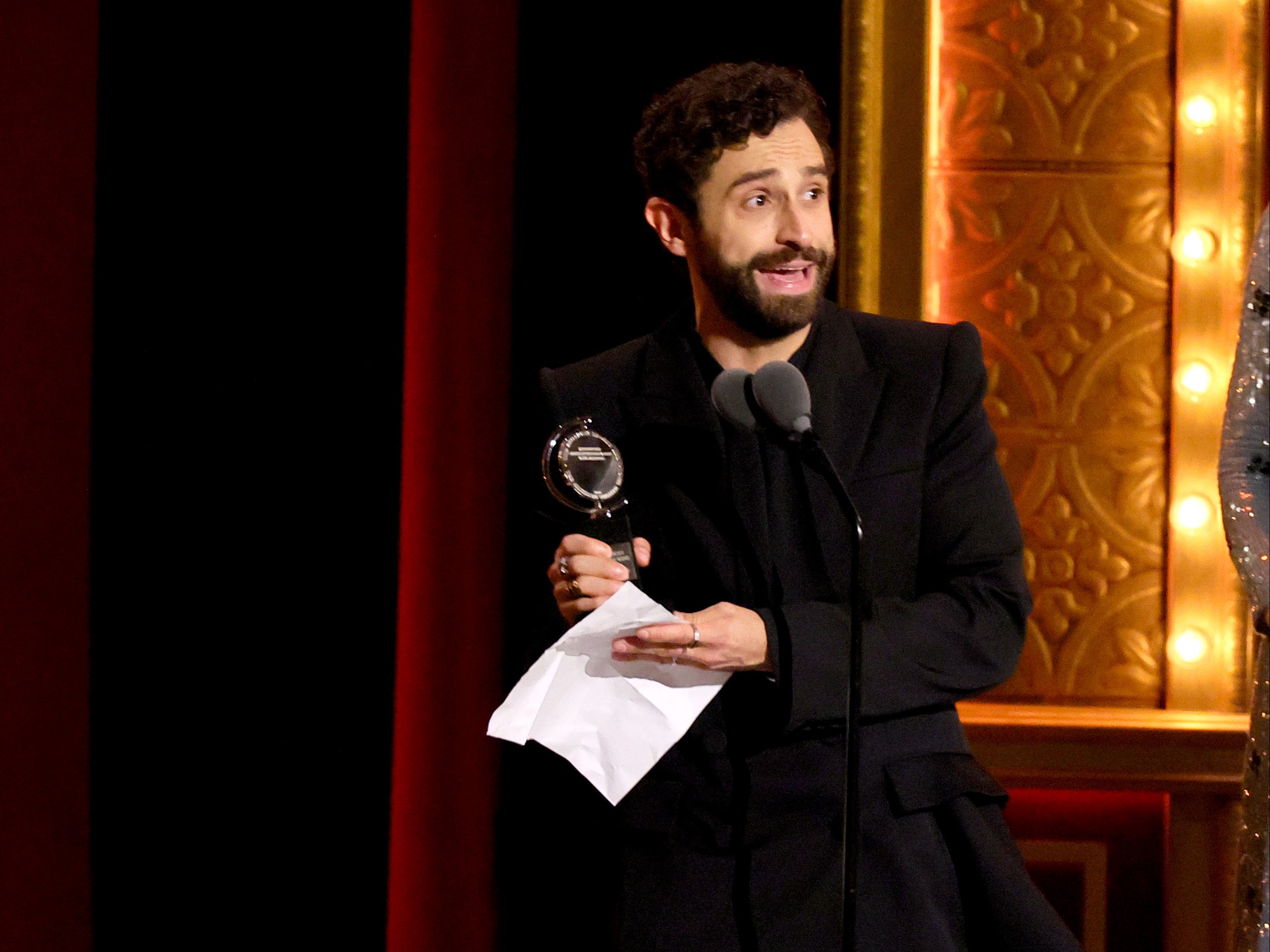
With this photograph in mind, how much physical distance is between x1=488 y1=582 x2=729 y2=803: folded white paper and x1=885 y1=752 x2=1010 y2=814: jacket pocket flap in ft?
0.76

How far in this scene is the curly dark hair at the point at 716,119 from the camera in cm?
155

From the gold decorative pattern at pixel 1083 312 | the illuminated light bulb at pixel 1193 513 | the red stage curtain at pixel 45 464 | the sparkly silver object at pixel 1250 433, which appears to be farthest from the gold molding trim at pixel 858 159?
the red stage curtain at pixel 45 464

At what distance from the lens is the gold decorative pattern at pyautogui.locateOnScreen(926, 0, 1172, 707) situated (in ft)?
8.21

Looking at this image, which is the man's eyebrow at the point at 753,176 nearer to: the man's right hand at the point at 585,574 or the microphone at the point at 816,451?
the microphone at the point at 816,451

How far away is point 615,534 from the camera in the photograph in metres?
1.28

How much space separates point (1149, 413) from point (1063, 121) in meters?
0.64

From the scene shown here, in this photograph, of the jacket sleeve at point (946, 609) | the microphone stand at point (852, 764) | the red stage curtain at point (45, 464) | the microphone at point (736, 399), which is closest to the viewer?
the microphone stand at point (852, 764)

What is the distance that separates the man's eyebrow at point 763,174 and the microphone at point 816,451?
430 mm

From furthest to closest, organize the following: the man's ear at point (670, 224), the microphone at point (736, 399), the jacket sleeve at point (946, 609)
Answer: the man's ear at point (670, 224), the jacket sleeve at point (946, 609), the microphone at point (736, 399)

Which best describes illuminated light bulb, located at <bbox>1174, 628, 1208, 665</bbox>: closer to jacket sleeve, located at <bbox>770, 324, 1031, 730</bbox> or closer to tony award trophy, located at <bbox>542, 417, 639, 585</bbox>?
jacket sleeve, located at <bbox>770, 324, 1031, 730</bbox>

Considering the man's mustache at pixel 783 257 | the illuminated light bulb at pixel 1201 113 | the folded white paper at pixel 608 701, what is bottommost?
the folded white paper at pixel 608 701

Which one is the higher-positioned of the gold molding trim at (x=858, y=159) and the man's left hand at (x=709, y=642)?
the gold molding trim at (x=858, y=159)

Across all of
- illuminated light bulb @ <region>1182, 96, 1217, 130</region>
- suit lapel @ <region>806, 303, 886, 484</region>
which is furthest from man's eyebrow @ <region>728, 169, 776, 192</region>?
illuminated light bulb @ <region>1182, 96, 1217, 130</region>

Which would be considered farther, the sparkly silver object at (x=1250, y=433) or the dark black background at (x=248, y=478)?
the dark black background at (x=248, y=478)
